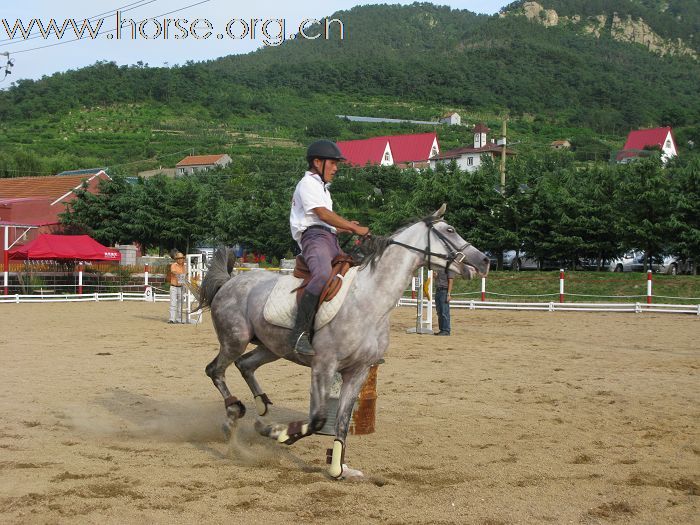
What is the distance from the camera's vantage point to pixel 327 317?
598 centimetres

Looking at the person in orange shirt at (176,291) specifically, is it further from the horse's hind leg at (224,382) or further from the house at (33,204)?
the house at (33,204)

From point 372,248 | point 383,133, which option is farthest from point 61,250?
point 383,133

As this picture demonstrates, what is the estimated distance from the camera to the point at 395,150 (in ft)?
337

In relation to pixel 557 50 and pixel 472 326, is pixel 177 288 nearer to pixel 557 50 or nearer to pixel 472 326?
pixel 472 326

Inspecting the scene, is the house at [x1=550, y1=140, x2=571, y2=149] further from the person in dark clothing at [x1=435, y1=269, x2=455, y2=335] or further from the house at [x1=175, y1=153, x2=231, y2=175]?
the person in dark clothing at [x1=435, y1=269, x2=455, y2=335]

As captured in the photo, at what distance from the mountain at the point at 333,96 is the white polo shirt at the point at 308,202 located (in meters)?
83.9

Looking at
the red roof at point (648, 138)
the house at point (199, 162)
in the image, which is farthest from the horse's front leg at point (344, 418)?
the red roof at point (648, 138)

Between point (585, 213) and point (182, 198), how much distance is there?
839 inches

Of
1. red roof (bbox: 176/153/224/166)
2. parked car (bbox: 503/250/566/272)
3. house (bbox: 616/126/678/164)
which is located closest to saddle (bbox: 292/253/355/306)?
parked car (bbox: 503/250/566/272)

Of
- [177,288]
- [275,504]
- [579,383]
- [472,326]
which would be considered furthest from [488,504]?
[177,288]

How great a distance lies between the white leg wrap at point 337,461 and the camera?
5.54 meters

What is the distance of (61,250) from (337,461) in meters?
25.1

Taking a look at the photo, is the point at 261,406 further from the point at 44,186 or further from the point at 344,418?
the point at 44,186

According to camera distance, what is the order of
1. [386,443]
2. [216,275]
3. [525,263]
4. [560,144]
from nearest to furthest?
[386,443]
[216,275]
[525,263]
[560,144]
